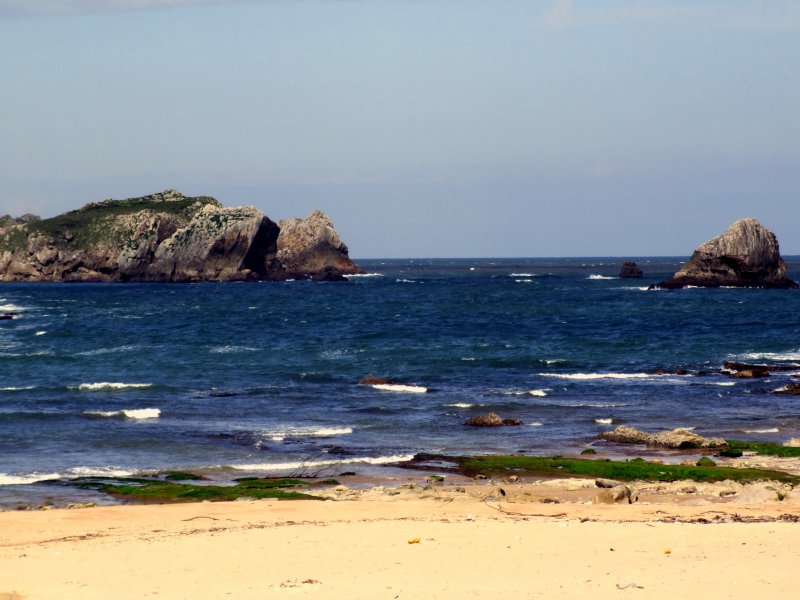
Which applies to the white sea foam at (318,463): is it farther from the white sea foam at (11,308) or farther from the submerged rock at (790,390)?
the white sea foam at (11,308)

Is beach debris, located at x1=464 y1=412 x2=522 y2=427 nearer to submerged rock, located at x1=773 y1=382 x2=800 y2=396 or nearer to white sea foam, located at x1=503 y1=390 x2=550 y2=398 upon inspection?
white sea foam, located at x1=503 y1=390 x2=550 y2=398

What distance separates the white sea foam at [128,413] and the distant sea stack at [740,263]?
9229 cm

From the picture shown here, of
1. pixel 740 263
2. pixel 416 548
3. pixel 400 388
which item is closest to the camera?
pixel 416 548

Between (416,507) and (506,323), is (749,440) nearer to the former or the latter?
(416,507)

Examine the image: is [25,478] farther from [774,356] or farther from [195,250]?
[195,250]

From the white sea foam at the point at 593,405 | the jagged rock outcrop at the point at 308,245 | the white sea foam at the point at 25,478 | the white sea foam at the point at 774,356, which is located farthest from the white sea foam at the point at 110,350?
the jagged rock outcrop at the point at 308,245

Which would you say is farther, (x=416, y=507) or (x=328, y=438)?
(x=328, y=438)

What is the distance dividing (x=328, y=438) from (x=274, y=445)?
7.00 ft

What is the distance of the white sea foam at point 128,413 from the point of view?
39.1 meters

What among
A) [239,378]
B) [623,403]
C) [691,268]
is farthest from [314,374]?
[691,268]

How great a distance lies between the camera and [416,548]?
17828 millimetres

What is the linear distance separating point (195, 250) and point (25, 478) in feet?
500

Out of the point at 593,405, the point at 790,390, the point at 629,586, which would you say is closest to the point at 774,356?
the point at 790,390

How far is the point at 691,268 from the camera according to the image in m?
126
